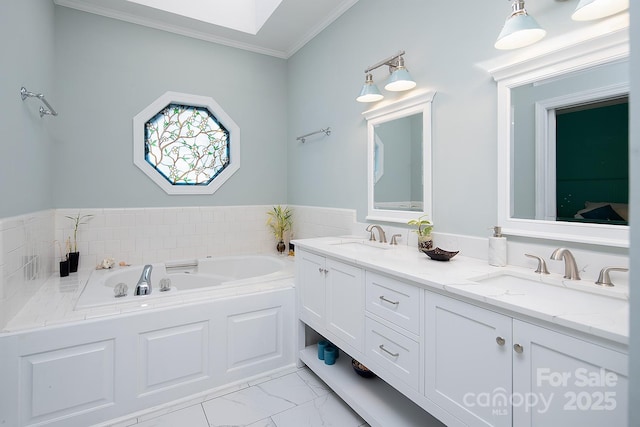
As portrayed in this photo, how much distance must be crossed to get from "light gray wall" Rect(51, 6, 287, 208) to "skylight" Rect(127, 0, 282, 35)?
1.00 ft

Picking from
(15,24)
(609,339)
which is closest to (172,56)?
(15,24)

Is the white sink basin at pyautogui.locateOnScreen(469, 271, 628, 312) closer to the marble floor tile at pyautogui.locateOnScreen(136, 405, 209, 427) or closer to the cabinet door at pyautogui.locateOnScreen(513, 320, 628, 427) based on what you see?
the cabinet door at pyautogui.locateOnScreen(513, 320, 628, 427)

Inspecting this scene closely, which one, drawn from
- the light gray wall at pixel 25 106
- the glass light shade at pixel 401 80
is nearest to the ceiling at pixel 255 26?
the light gray wall at pixel 25 106

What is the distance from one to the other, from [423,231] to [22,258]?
2.51 m

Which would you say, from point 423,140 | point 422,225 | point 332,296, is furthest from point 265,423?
point 423,140

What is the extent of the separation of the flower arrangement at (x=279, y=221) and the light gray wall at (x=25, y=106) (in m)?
2.02

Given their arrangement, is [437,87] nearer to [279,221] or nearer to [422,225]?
[422,225]

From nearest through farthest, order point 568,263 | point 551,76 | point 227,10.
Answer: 1. point 568,263
2. point 551,76
3. point 227,10

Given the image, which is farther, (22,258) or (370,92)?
(370,92)

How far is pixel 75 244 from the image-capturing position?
283cm

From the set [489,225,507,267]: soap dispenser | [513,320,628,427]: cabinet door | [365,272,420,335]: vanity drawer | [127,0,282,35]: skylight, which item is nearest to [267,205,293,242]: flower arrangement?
[127,0,282,35]: skylight

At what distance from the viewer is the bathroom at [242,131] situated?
1778 mm

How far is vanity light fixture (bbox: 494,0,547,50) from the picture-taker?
140 centimetres

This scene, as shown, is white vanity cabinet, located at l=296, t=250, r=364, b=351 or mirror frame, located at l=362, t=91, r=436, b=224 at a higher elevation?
mirror frame, located at l=362, t=91, r=436, b=224
